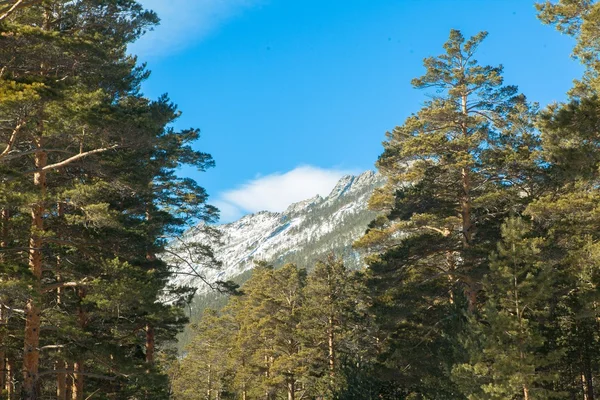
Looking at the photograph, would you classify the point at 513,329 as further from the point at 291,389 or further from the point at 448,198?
the point at 291,389

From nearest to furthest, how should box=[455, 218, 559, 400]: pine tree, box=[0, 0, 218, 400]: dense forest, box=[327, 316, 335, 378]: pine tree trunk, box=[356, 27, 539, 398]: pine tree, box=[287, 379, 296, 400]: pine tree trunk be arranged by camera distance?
box=[0, 0, 218, 400]: dense forest, box=[455, 218, 559, 400]: pine tree, box=[356, 27, 539, 398]: pine tree, box=[327, 316, 335, 378]: pine tree trunk, box=[287, 379, 296, 400]: pine tree trunk

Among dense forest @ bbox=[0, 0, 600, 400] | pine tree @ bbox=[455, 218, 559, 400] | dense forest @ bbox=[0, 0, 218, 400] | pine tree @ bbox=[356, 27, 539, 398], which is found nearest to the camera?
dense forest @ bbox=[0, 0, 218, 400]

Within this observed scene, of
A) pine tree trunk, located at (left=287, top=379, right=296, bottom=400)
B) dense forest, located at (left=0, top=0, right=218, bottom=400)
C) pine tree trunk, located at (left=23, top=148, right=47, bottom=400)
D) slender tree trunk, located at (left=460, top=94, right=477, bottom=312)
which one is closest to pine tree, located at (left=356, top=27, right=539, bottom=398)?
slender tree trunk, located at (left=460, top=94, right=477, bottom=312)

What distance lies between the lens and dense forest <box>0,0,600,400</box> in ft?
35.2

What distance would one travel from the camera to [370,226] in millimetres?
21781

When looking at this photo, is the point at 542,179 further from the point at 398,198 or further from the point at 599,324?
the point at 599,324

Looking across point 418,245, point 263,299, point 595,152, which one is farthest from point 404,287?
point 263,299

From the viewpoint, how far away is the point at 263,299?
35594mm

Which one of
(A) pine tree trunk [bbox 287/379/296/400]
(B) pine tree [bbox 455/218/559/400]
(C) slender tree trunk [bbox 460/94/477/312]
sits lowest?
(A) pine tree trunk [bbox 287/379/296/400]

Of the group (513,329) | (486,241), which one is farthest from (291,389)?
(513,329)

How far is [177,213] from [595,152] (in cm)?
1327

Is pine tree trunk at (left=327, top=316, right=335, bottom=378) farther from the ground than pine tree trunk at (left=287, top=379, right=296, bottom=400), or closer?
farther from the ground

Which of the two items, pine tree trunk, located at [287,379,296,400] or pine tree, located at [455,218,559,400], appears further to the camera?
pine tree trunk, located at [287,379,296,400]

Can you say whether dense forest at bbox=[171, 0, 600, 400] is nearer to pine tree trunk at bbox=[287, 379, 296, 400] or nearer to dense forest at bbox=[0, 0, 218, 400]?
pine tree trunk at bbox=[287, 379, 296, 400]
